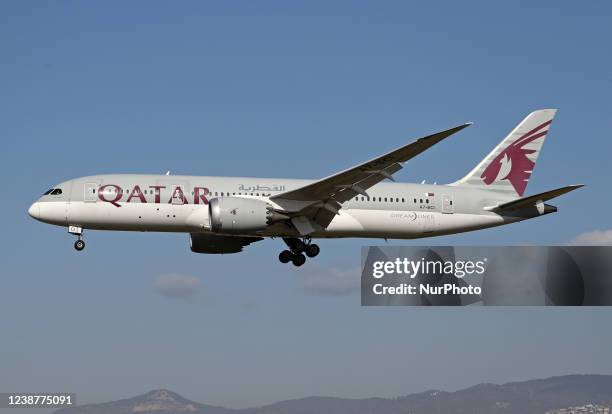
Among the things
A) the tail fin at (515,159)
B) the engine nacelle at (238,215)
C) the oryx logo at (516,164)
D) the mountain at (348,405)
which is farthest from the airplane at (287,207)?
the mountain at (348,405)

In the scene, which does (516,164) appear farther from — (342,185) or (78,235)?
(78,235)

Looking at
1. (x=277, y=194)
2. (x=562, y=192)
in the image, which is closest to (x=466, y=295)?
(x=562, y=192)

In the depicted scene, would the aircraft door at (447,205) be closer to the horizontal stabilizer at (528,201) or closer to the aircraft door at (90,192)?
the horizontal stabilizer at (528,201)

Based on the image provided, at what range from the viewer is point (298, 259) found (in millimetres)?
41000

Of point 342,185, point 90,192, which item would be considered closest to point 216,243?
point 90,192

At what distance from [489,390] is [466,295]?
401ft

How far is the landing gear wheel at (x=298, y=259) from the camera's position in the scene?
41000 millimetres

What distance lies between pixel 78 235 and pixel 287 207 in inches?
349

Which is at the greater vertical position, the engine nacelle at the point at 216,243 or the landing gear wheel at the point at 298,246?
the engine nacelle at the point at 216,243

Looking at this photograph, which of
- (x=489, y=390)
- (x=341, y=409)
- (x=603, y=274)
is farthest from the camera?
(x=489, y=390)

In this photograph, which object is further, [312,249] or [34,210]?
[312,249]

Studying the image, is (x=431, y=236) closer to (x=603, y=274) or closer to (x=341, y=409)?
(x=603, y=274)

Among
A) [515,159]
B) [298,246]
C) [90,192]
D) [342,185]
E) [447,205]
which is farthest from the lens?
[515,159]

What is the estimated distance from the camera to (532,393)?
193000 mm
